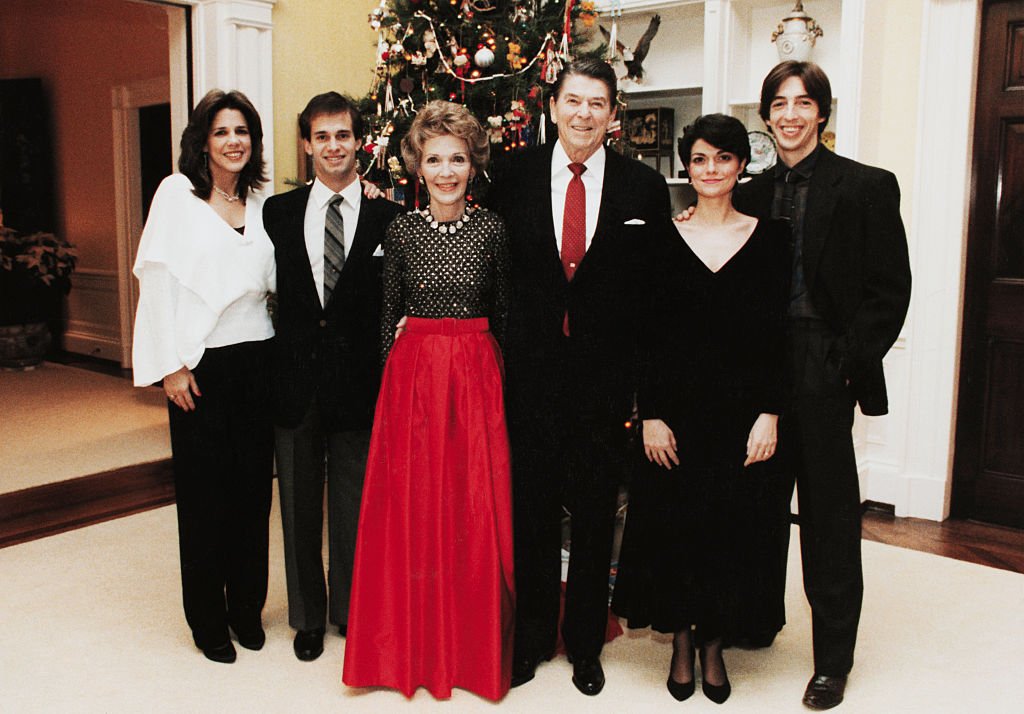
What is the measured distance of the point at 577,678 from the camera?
8.46ft

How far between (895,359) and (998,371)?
42cm

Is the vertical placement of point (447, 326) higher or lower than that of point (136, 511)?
higher

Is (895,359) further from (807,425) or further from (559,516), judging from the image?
(559,516)

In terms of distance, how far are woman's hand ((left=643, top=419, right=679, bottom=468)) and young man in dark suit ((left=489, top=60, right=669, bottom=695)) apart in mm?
86

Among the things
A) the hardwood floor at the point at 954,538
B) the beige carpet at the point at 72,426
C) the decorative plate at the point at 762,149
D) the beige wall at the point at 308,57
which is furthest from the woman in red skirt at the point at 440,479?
the beige carpet at the point at 72,426

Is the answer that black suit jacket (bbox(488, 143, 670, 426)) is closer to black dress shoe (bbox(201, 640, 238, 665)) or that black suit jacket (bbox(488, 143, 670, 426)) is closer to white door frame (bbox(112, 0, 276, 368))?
black dress shoe (bbox(201, 640, 238, 665))

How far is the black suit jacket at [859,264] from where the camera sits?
7.61 ft

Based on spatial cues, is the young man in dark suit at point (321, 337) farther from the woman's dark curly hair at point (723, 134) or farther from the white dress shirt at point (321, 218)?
the woman's dark curly hair at point (723, 134)

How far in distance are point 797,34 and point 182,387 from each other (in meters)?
3.15

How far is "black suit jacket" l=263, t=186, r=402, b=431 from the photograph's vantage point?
2.61 meters

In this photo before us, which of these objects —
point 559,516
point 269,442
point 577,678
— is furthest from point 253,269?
point 577,678

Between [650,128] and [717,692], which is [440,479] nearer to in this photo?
[717,692]

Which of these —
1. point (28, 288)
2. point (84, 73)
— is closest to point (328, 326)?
point (28, 288)

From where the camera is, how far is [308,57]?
15.4ft
